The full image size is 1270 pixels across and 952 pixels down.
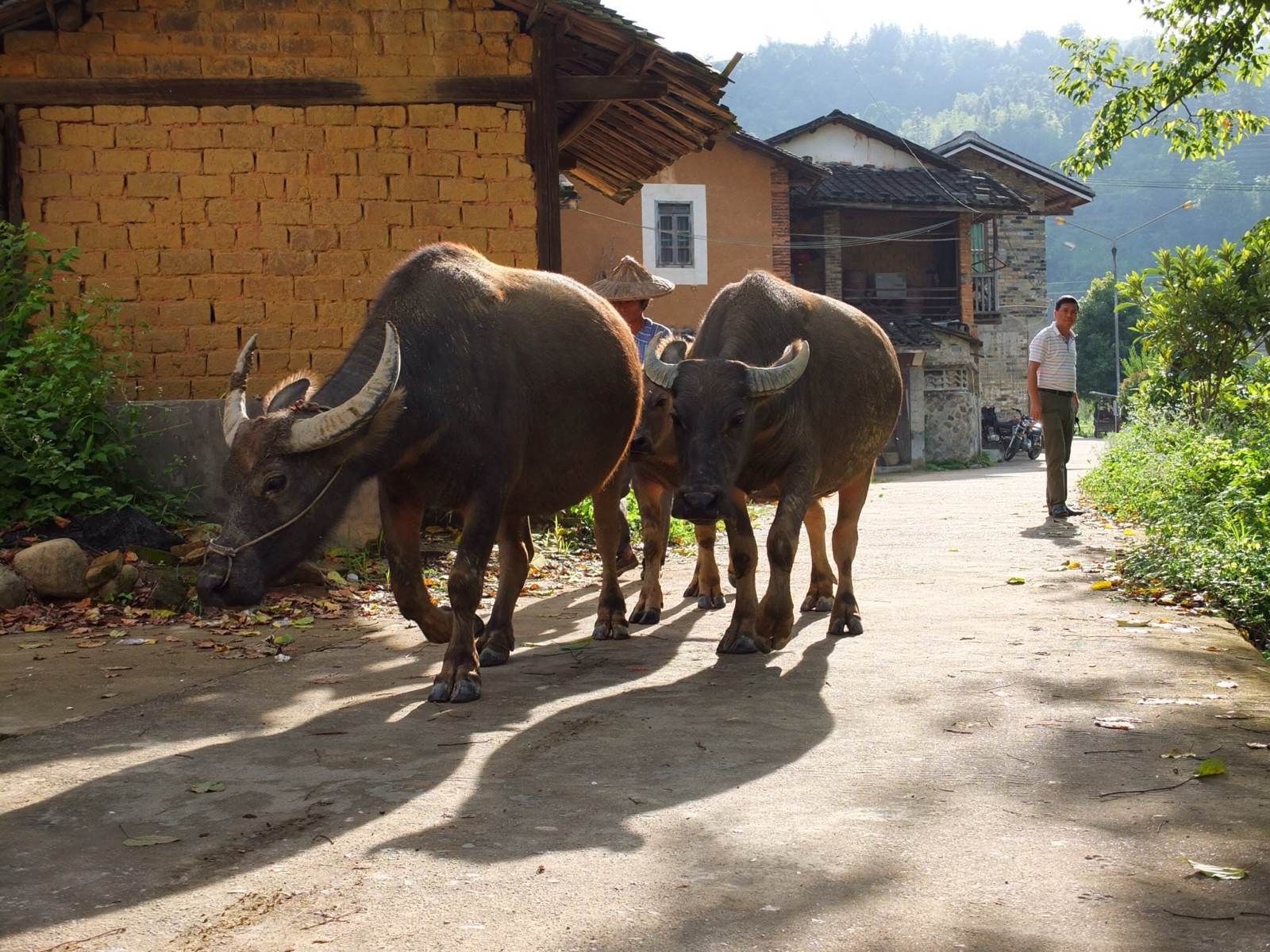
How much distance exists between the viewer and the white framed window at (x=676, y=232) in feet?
90.3

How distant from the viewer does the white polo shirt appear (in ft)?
40.7

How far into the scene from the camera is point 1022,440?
113 ft

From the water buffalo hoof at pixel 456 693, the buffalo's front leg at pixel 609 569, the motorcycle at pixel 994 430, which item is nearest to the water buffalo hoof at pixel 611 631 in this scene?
the buffalo's front leg at pixel 609 569

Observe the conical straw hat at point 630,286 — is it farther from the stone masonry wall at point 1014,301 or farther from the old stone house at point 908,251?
the stone masonry wall at point 1014,301

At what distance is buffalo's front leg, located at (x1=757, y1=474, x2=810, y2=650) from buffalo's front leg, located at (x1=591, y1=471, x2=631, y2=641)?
2.86 feet

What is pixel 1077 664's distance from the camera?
607 cm

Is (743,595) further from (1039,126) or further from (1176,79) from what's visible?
(1039,126)

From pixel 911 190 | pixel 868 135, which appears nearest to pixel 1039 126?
pixel 868 135

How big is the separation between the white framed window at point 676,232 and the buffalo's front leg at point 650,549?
19.9 metres

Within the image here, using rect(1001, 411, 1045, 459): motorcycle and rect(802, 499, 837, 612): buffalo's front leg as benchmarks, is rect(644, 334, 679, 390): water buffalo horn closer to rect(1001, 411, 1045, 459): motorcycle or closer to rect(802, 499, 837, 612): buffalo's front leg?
rect(802, 499, 837, 612): buffalo's front leg

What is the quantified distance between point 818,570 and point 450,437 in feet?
9.97

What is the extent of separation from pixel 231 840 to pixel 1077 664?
12.6ft

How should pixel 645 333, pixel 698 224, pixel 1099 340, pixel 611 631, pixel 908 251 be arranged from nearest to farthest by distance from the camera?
pixel 611 631 → pixel 645 333 → pixel 698 224 → pixel 908 251 → pixel 1099 340

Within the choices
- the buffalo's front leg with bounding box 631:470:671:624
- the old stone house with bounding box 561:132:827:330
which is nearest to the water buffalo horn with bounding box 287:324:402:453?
the buffalo's front leg with bounding box 631:470:671:624
